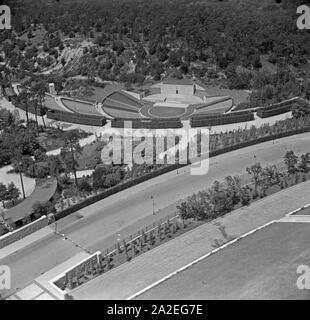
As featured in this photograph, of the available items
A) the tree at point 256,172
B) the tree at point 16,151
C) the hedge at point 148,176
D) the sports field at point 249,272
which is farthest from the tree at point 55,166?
the sports field at point 249,272

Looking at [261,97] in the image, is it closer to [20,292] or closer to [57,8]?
[20,292]

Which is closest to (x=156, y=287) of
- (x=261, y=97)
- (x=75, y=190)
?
(x=75, y=190)

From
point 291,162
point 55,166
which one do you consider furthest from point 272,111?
point 55,166

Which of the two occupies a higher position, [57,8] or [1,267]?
[57,8]

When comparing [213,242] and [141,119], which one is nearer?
[213,242]

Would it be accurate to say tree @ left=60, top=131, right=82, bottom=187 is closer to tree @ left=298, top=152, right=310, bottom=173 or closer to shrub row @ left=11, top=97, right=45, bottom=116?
shrub row @ left=11, top=97, right=45, bottom=116

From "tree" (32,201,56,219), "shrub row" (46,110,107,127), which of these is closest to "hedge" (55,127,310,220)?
"tree" (32,201,56,219)
